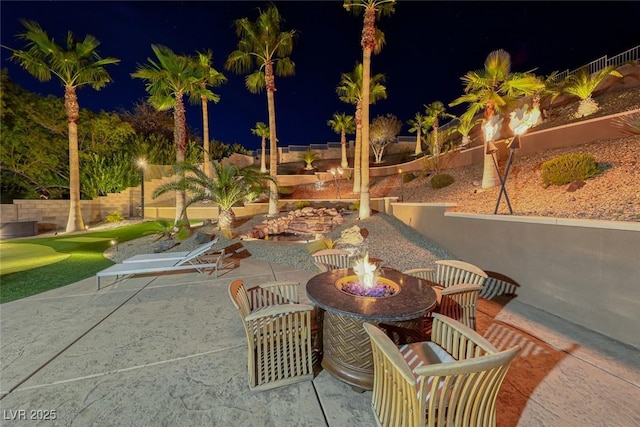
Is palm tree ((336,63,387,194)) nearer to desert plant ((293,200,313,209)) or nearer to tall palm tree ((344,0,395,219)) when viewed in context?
desert plant ((293,200,313,209))

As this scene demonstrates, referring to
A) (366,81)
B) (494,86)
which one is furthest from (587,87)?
(366,81)

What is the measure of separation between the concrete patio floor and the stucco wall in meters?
0.25

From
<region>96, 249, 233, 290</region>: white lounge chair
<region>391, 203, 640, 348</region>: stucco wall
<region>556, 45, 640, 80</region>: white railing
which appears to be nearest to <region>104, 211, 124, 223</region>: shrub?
<region>96, 249, 233, 290</region>: white lounge chair

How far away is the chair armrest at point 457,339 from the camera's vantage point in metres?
1.92

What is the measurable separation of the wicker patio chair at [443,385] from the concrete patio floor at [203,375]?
507 millimetres

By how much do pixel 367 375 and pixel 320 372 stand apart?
0.59 meters

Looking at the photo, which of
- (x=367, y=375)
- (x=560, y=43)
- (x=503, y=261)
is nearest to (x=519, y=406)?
(x=367, y=375)

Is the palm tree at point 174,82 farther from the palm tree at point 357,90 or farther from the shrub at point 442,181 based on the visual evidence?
the shrub at point 442,181

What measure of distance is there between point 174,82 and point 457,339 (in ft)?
46.4

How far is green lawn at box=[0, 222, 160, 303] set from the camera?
204 inches

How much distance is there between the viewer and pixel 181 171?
10.1m

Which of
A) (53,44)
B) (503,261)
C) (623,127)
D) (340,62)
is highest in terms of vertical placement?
(340,62)

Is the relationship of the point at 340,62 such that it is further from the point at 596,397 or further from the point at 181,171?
the point at 596,397

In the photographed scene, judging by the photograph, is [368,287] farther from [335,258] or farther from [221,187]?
[221,187]
